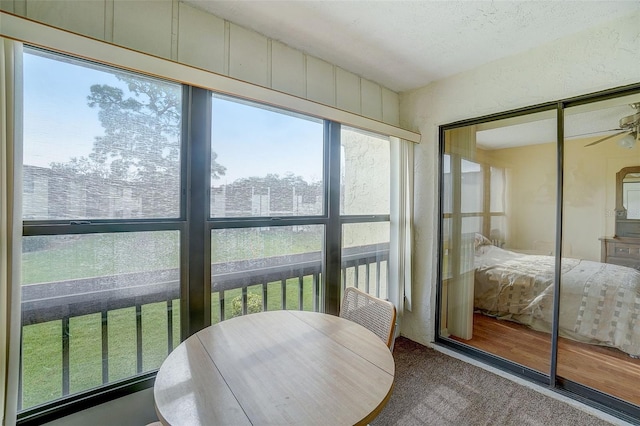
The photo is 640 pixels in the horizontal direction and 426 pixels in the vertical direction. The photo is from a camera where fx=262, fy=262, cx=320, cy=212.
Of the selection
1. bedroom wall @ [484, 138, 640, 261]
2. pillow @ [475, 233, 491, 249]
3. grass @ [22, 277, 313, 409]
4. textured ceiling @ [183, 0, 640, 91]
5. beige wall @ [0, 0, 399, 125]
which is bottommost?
grass @ [22, 277, 313, 409]

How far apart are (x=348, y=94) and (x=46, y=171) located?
2200 mm

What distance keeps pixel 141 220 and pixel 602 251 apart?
315cm

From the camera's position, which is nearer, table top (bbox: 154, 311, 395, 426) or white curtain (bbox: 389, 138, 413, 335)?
table top (bbox: 154, 311, 395, 426)

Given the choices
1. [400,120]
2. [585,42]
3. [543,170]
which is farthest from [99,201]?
[585,42]

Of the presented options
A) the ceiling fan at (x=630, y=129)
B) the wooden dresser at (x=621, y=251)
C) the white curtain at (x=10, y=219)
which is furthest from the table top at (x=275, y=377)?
the ceiling fan at (x=630, y=129)

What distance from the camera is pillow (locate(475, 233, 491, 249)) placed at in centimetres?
257

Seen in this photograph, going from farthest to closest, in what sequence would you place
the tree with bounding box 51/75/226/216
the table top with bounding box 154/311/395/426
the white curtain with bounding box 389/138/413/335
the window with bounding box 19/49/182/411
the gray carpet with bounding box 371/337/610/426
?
1. the white curtain with bounding box 389/138/413/335
2. the gray carpet with bounding box 371/337/610/426
3. the tree with bounding box 51/75/226/216
4. the window with bounding box 19/49/182/411
5. the table top with bounding box 154/311/395/426

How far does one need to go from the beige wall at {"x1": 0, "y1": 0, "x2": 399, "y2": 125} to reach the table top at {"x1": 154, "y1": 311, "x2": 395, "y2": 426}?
1.67 m

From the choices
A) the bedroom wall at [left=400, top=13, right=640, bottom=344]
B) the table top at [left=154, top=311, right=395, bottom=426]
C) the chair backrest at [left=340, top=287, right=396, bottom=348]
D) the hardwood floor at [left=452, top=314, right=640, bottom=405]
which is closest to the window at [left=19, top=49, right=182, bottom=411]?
the table top at [left=154, top=311, right=395, bottom=426]

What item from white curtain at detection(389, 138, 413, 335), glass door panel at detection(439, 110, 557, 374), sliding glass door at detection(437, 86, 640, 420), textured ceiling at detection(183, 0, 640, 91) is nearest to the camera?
textured ceiling at detection(183, 0, 640, 91)

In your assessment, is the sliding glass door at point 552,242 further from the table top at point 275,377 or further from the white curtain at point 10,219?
the white curtain at point 10,219

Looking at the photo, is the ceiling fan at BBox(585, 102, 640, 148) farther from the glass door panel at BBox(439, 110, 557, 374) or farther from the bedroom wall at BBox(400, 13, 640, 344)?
the glass door panel at BBox(439, 110, 557, 374)

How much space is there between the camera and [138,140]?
1.53 meters

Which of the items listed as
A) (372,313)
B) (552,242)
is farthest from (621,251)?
(372,313)
